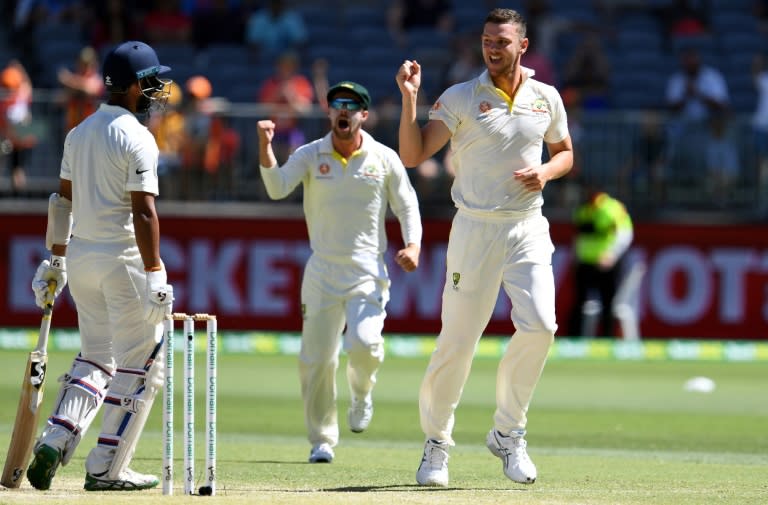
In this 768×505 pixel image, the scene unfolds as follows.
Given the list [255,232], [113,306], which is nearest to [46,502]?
[113,306]

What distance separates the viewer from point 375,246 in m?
9.48

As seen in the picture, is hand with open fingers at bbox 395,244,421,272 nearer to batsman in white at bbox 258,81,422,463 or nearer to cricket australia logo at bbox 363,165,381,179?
batsman in white at bbox 258,81,422,463

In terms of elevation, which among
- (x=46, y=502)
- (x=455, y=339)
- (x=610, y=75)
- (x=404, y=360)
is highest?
(x=610, y=75)

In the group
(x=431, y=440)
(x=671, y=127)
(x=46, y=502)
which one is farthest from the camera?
(x=671, y=127)

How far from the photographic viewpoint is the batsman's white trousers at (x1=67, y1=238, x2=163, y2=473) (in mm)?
7148

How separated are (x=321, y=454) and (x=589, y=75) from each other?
11.3 metres

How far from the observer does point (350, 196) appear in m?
9.35

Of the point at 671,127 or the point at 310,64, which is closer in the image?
the point at 671,127

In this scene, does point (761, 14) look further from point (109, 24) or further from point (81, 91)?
point (81, 91)

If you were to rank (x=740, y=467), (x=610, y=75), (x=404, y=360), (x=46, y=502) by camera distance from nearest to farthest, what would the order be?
(x=46, y=502), (x=740, y=467), (x=404, y=360), (x=610, y=75)

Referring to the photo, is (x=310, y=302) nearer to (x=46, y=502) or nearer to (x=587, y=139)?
(x=46, y=502)

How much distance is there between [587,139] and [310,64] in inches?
166

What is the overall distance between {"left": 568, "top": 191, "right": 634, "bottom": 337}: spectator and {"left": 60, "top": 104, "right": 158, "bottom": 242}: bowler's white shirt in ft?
35.1

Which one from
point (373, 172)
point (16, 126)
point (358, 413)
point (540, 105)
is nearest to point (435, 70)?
point (16, 126)
